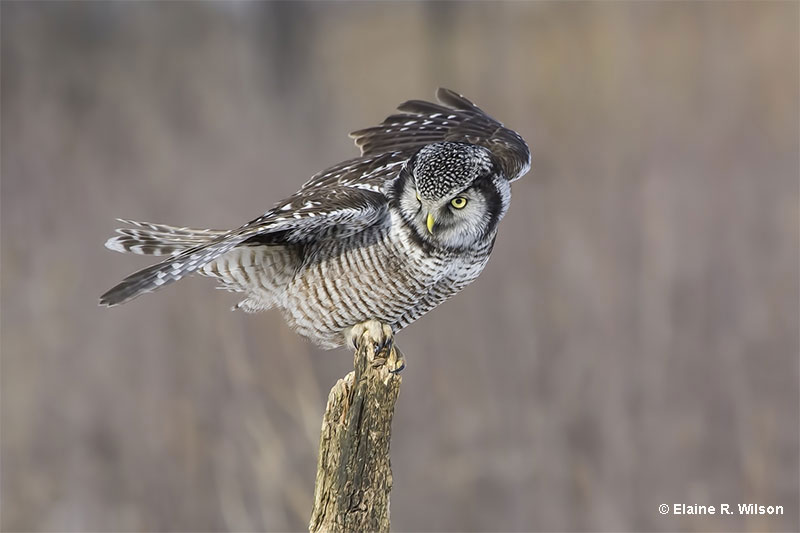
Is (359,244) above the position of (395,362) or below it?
above

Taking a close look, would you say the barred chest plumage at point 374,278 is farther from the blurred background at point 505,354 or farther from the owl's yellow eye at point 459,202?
the blurred background at point 505,354

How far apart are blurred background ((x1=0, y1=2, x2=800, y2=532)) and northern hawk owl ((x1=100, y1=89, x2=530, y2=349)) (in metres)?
4.84

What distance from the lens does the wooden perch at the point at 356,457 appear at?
4.07m

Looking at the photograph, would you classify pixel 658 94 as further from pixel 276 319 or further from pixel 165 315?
pixel 165 315

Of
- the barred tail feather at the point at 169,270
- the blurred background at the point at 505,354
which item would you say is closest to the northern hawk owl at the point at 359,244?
the barred tail feather at the point at 169,270

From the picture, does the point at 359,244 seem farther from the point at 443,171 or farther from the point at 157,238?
the point at 157,238

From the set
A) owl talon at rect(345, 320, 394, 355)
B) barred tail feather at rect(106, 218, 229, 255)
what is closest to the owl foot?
owl talon at rect(345, 320, 394, 355)

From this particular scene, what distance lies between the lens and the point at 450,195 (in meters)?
4.30

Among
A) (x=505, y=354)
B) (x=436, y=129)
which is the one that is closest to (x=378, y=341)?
(x=436, y=129)

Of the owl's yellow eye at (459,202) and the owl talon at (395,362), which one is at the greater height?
the owl's yellow eye at (459,202)

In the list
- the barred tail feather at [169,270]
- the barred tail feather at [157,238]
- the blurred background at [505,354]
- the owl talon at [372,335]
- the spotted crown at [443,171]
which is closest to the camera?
the barred tail feather at [169,270]

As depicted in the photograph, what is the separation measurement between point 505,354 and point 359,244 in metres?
6.25

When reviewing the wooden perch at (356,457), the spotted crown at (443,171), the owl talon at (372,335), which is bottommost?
the wooden perch at (356,457)

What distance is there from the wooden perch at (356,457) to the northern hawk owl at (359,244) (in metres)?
0.48
